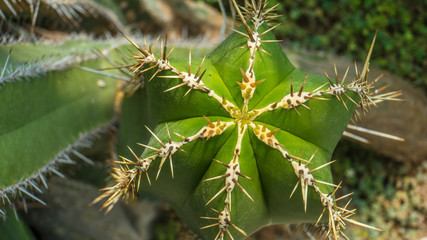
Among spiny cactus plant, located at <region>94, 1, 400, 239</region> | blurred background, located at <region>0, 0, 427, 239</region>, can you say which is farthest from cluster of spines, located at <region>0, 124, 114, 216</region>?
Answer: spiny cactus plant, located at <region>94, 1, 400, 239</region>

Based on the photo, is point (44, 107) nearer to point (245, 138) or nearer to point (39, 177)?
point (39, 177)

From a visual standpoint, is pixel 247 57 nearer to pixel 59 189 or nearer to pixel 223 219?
pixel 223 219

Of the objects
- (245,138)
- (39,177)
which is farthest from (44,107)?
(245,138)

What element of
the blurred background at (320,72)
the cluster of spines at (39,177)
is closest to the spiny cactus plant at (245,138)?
the cluster of spines at (39,177)

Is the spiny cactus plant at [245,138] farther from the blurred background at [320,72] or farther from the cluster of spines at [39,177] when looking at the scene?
the blurred background at [320,72]

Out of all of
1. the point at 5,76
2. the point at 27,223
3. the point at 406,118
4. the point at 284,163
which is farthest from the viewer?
the point at 406,118

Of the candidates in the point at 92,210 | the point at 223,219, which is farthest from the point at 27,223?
the point at 223,219
